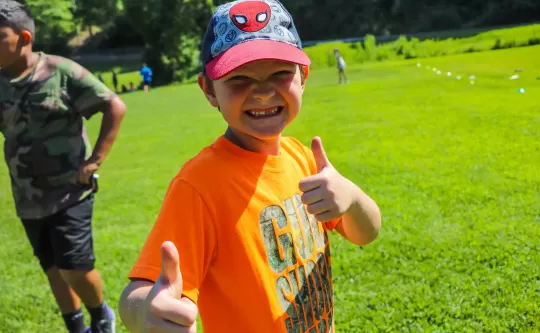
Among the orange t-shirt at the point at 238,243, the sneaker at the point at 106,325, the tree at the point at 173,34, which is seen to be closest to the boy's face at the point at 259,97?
the orange t-shirt at the point at 238,243

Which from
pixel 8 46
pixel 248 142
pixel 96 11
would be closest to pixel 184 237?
pixel 248 142

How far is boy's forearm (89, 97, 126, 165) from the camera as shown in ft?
10.8

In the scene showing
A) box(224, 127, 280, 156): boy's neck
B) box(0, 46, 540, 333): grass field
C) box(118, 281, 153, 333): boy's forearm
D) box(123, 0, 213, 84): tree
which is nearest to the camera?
box(118, 281, 153, 333): boy's forearm

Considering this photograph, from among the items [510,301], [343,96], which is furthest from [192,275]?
[343,96]

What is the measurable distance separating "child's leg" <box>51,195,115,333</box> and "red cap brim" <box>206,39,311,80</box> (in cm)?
201

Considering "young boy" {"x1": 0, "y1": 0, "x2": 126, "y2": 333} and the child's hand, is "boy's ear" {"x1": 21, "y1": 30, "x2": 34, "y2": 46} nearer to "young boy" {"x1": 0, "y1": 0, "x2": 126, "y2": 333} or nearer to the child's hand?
"young boy" {"x1": 0, "y1": 0, "x2": 126, "y2": 333}

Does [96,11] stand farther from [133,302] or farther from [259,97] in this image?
[133,302]

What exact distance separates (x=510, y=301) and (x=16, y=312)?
382 centimetres

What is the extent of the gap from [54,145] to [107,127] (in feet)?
1.11

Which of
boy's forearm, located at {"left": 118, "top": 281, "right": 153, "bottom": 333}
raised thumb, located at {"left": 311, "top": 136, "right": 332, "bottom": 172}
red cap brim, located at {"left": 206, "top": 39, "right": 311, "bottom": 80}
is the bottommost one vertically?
boy's forearm, located at {"left": 118, "top": 281, "right": 153, "bottom": 333}

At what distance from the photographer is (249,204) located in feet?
5.45

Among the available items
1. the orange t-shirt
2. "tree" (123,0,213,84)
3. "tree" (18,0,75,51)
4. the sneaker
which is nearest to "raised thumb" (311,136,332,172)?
the orange t-shirt

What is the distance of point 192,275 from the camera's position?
153 centimetres

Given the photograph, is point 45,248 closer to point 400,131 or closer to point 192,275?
point 192,275
